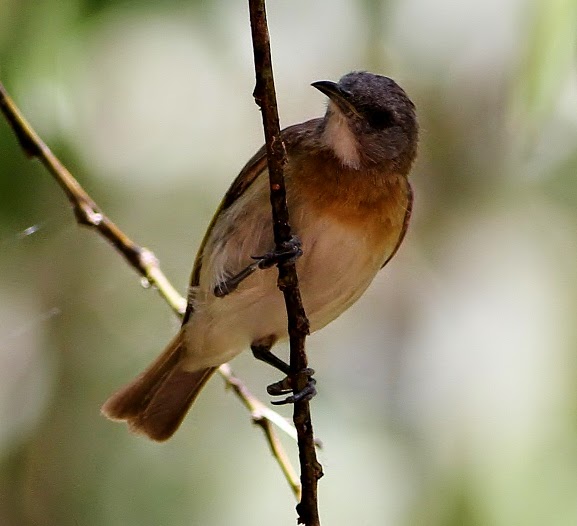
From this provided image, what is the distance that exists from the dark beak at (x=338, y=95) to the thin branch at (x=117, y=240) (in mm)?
631

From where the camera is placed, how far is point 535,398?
2.95 metres

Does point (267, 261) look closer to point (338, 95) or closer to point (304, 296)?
point (304, 296)

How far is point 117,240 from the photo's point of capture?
2.48 meters

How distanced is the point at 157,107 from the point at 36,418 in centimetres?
137

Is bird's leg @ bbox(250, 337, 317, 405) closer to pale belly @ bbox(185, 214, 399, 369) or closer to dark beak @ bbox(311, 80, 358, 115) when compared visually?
pale belly @ bbox(185, 214, 399, 369)

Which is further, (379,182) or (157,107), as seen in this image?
(157,107)

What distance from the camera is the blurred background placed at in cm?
288

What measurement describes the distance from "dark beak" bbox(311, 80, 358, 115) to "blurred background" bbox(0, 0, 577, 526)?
0.47 meters

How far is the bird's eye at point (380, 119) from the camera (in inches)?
103

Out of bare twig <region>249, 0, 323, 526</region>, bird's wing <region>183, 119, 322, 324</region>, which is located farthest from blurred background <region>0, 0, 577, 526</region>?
bare twig <region>249, 0, 323, 526</region>

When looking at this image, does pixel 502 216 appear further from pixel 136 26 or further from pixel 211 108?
pixel 136 26

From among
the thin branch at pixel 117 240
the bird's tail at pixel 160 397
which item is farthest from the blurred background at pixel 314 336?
the thin branch at pixel 117 240

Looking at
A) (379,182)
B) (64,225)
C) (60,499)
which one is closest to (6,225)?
(64,225)

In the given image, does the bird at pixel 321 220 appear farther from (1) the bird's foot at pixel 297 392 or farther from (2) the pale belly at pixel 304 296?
(1) the bird's foot at pixel 297 392
